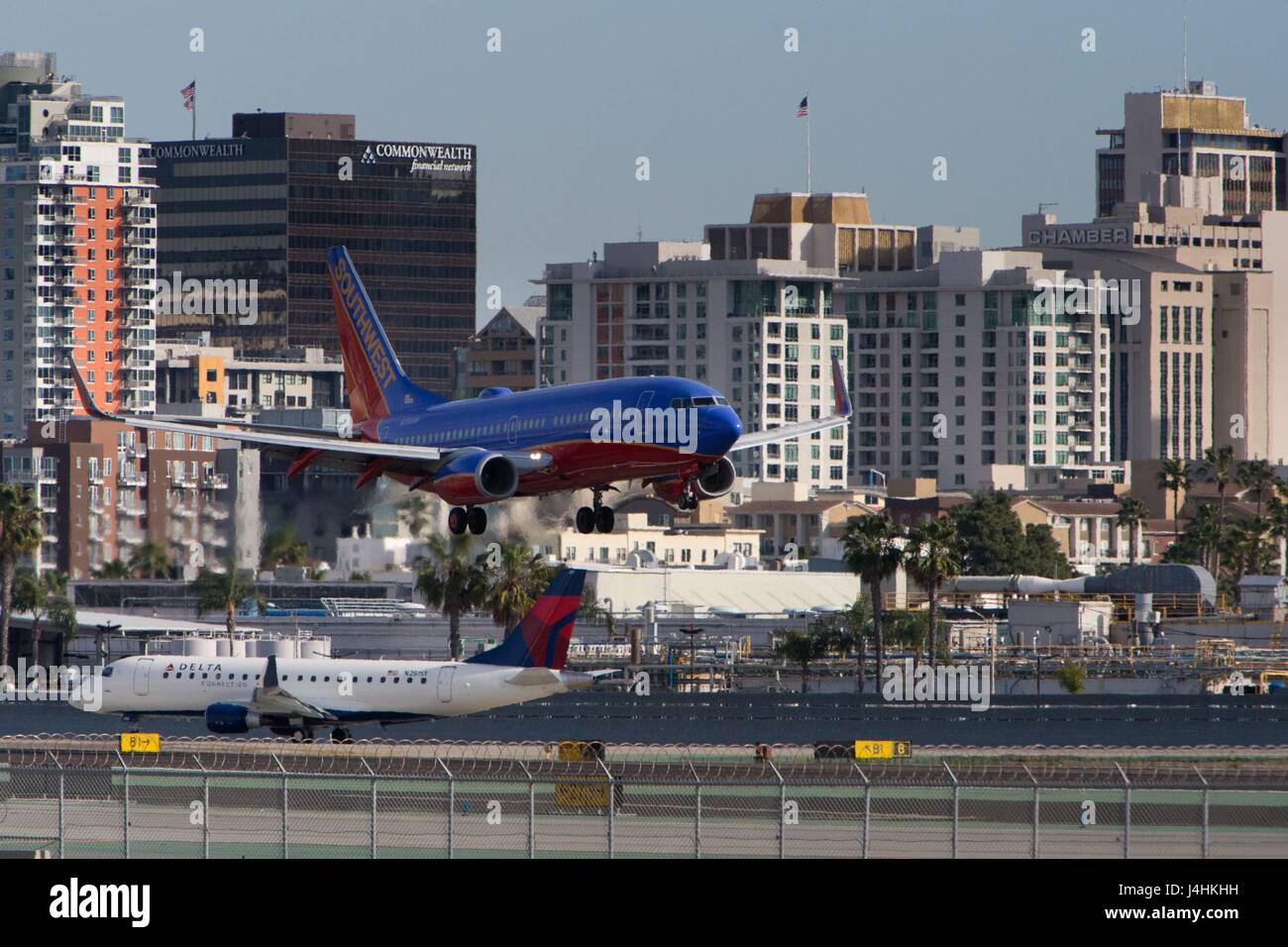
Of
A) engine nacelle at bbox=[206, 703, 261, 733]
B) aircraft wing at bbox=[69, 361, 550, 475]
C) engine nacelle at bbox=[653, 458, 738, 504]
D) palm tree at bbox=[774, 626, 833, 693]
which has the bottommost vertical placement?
palm tree at bbox=[774, 626, 833, 693]

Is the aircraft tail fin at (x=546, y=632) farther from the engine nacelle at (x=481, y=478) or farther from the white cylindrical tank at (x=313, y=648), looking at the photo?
the white cylindrical tank at (x=313, y=648)

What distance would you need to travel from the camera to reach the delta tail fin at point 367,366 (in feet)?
320

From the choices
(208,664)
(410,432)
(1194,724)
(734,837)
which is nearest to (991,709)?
(1194,724)

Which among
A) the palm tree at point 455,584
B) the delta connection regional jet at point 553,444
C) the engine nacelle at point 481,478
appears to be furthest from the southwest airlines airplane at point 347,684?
the palm tree at point 455,584

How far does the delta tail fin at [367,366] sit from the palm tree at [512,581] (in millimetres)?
85333

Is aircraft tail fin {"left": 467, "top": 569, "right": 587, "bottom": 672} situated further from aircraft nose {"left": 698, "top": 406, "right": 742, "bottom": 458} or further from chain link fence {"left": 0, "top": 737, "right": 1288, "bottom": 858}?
aircraft nose {"left": 698, "top": 406, "right": 742, "bottom": 458}

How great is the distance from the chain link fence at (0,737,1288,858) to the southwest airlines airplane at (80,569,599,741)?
23643 millimetres

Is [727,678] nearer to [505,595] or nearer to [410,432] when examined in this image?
[505,595]

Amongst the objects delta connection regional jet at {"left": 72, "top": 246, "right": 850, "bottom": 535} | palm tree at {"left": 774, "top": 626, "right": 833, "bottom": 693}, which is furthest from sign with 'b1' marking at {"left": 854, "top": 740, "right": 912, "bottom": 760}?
palm tree at {"left": 774, "top": 626, "right": 833, "bottom": 693}

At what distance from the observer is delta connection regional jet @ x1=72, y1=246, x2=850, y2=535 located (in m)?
76.2

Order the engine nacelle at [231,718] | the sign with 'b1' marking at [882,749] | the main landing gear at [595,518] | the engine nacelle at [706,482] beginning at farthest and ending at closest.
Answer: the engine nacelle at [231,718]
the sign with 'b1' marking at [882,749]
the main landing gear at [595,518]
the engine nacelle at [706,482]

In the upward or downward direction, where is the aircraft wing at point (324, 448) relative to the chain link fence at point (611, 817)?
upward

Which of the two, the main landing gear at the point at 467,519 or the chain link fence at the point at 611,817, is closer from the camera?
the chain link fence at the point at 611,817
